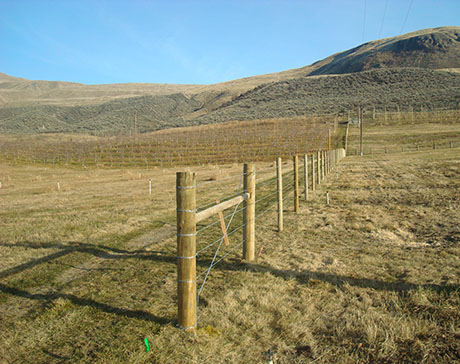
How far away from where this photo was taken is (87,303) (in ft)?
13.2

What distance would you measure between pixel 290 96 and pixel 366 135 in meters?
63.1

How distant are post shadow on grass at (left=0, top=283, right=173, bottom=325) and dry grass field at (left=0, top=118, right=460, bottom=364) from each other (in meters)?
0.02

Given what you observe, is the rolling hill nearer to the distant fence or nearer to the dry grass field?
the distant fence

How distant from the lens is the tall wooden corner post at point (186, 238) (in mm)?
3166

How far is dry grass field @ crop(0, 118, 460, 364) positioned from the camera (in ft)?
9.76

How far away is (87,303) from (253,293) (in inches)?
81.2

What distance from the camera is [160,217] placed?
31.1 feet

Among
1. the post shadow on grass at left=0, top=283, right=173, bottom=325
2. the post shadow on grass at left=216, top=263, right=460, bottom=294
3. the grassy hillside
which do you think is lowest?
the post shadow on grass at left=0, top=283, right=173, bottom=325

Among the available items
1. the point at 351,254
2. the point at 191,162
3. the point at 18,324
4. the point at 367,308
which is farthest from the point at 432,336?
the point at 191,162

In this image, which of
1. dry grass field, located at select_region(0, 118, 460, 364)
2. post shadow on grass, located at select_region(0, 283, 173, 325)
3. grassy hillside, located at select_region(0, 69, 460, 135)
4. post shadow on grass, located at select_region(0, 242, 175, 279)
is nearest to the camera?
dry grass field, located at select_region(0, 118, 460, 364)

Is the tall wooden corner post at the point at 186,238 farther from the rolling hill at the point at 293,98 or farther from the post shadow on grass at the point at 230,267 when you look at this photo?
the rolling hill at the point at 293,98

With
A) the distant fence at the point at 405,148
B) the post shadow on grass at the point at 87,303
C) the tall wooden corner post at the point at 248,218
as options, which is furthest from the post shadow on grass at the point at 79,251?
the distant fence at the point at 405,148

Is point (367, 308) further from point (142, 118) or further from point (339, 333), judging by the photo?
point (142, 118)

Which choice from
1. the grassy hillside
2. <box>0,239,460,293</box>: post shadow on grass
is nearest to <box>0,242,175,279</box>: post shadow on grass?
<box>0,239,460,293</box>: post shadow on grass
